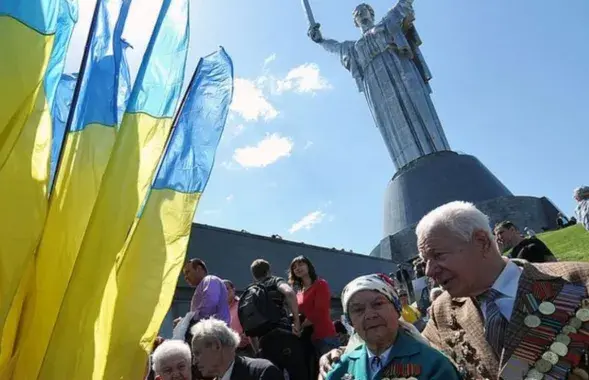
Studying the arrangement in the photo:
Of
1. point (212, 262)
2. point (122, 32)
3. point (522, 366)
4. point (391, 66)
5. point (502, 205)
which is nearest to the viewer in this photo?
point (522, 366)

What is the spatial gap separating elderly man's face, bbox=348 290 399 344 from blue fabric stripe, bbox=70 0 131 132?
1.76 m

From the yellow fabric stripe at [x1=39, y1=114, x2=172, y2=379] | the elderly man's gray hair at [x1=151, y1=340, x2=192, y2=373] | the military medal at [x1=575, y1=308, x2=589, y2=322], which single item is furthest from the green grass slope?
the yellow fabric stripe at [x1=39, y1=114, x2=172, y2=379]

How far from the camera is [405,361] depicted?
2387 millimetres

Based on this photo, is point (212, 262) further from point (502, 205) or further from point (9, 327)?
point (502, 205)

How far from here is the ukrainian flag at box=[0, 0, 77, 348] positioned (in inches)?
90.5

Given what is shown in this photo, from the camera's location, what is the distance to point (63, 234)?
2.60 metres

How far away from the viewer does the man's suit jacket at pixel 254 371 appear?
11.7ft

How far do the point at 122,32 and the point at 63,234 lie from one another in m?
1.31

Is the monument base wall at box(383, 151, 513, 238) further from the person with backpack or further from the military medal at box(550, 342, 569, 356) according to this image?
the military medal at box(550, 342, 569, 356)

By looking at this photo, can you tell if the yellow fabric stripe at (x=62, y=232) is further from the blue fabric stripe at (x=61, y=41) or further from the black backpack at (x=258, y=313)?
the black backpack at (x=258, y=313)

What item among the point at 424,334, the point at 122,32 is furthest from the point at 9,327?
the point at 424,334

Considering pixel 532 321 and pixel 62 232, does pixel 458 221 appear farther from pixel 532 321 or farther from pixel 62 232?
pixel 62 232

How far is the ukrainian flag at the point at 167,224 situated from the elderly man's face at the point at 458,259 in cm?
154

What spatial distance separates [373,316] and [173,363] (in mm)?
1882
